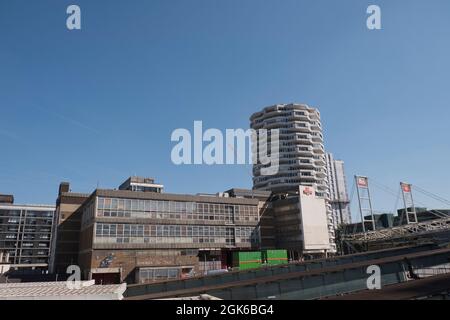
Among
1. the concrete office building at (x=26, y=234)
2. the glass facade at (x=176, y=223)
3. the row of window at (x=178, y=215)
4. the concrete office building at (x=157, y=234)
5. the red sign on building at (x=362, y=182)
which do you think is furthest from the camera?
the concrete office building at (x=26, y=234)

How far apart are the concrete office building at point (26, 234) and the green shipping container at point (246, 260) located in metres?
97.9

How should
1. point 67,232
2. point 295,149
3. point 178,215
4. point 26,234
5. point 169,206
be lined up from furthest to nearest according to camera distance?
1. point 295,149
2. point 26,234
3. point 67,232
4. point 178,215
5. point 169,206

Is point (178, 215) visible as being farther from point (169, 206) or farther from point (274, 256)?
point (274, 256)

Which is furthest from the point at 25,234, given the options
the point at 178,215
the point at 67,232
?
the point at 178,215

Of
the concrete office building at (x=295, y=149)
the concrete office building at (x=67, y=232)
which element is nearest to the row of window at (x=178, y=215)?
the concrete office building at (x=67, y=232)

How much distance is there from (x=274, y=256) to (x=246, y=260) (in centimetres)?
788

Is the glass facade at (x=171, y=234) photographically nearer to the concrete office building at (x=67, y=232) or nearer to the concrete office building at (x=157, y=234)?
the concrete office building at (x=157, y=234)

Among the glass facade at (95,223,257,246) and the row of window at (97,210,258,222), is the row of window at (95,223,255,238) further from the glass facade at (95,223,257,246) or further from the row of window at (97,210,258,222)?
the row of window at (97,210,258,222)

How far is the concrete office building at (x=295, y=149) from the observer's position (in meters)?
154

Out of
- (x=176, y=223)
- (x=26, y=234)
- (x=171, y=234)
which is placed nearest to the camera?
(x=171, y=234)

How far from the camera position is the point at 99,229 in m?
55.6

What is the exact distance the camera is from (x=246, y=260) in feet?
214

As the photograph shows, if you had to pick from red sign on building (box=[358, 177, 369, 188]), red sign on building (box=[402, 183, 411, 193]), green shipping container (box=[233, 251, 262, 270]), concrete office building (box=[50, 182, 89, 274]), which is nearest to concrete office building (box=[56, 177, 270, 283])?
concrete office building (box=[50, 182, 89, 274])
